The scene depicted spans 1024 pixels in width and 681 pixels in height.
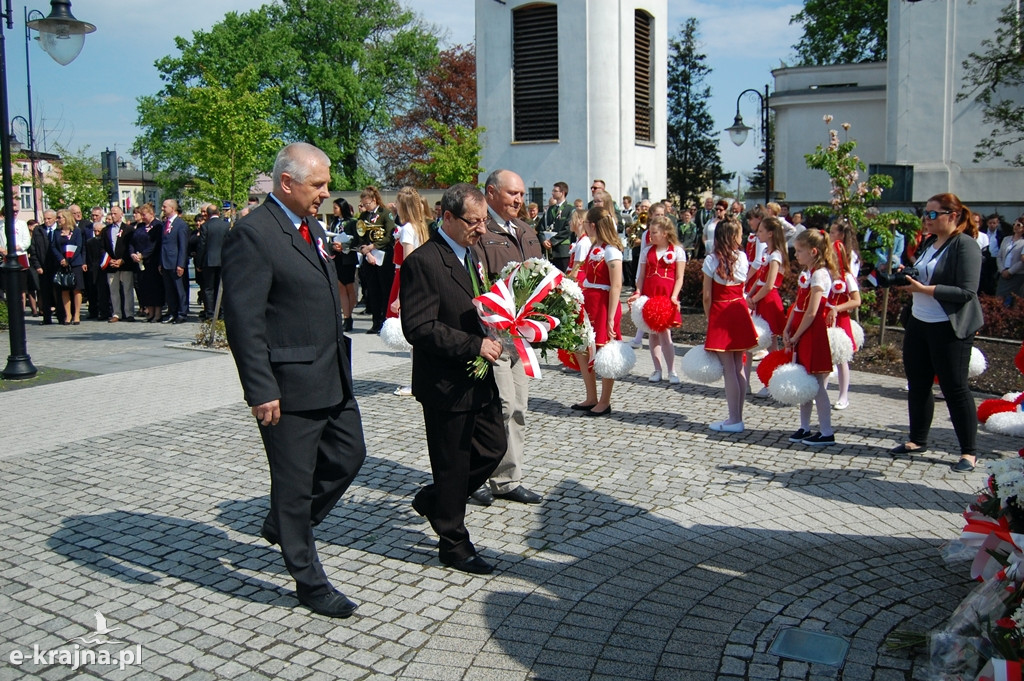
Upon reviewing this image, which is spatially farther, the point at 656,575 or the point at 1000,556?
the point at 656,575

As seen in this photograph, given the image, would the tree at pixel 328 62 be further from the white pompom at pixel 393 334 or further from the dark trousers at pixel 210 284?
the white pompom at pixel 393 334

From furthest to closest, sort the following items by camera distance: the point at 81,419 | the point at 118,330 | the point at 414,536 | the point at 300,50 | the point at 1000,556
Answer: the point at 300,50 < the point at 118,330 < the point at 81,419 < the point at 414,536 < the point at 1000,556

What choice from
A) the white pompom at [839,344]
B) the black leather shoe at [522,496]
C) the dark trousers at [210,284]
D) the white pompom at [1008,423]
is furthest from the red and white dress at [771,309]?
the dark trousers at [210,284]

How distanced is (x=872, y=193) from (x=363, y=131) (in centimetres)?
4566

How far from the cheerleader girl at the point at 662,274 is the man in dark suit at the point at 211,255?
25.2ft

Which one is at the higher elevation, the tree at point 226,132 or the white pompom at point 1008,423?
the tree at point 226,132

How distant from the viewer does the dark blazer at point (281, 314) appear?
13.7ft

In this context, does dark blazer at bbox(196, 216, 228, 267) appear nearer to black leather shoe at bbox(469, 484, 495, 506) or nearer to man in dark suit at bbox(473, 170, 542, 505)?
man in dark suit at bbox(473, 170, 542, 505)

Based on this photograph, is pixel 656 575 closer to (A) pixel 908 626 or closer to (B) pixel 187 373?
(A) pixel 908 626

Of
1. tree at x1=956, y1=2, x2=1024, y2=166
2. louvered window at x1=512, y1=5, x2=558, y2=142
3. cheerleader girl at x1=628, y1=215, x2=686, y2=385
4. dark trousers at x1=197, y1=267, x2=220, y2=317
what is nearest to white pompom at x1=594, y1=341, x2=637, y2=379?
cheerleader girl at x1=628, y1=215, x2=686, y2=385

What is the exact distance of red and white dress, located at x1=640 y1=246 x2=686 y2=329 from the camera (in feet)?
33.1

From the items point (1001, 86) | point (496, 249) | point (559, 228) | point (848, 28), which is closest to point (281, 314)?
point (496, 249)

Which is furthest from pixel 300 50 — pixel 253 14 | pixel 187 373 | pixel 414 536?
pixel 414 536

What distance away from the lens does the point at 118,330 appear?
53.4 feet
